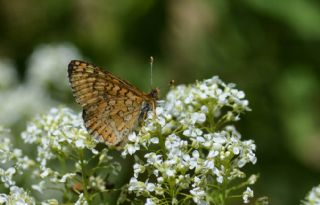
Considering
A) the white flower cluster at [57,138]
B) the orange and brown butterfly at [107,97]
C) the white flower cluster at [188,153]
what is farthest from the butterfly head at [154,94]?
the white flower cluster at [57,138]

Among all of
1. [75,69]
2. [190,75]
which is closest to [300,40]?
[190,75]

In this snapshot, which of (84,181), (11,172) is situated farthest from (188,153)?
(11,172)

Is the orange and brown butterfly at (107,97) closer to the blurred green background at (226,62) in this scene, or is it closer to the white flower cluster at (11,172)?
the white flower cluster at (11,172)

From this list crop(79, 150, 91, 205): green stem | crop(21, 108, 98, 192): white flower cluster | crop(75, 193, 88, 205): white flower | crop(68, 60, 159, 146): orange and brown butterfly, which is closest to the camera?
crop(75, 193, 88, 205): white flower

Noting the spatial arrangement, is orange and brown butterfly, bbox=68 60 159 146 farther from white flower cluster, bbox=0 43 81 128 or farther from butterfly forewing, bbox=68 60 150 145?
white flower cluster, bbox=0 43 81 128

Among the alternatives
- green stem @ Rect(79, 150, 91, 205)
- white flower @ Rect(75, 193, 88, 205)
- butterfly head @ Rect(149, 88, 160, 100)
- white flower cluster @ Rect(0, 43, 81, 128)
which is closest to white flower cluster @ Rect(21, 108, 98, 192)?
green stem @ Rect(79, 150, 91, 205)

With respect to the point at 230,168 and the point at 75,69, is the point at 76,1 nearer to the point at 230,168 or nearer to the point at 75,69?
the point at 75,69

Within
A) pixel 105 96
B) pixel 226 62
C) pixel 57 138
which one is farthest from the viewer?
pixel 226 62

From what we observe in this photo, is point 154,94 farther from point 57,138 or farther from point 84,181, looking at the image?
point 84,181
